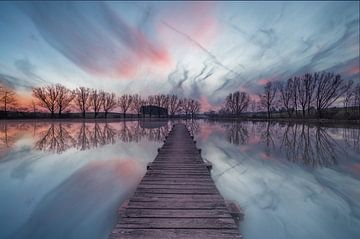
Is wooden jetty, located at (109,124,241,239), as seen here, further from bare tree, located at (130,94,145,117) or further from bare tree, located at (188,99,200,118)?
bare tree, located at (188,99,200,118)

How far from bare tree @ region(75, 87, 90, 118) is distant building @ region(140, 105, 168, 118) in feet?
69.3

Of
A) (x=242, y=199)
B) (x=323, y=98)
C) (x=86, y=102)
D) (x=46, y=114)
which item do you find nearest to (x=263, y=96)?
(x=323, y=98)

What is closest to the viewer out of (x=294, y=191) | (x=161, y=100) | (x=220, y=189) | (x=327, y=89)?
(x=294, y=191)

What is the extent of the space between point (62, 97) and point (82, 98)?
5727 millimetres

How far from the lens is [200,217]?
3.49m

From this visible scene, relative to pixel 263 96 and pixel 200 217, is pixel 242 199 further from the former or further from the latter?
pixel 263 96

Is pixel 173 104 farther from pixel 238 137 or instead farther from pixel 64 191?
pixel 64 191

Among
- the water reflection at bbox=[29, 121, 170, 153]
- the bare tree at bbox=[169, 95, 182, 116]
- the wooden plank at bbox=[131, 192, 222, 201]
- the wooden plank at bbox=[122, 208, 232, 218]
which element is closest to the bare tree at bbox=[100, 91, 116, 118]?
the bare tree at bbox=[169, 95, 182, 116]

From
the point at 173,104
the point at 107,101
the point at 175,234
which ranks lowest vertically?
the point at 175,234

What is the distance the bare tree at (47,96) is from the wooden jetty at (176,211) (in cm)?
6656

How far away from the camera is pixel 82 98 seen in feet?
213

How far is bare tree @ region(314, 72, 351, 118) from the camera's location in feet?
156

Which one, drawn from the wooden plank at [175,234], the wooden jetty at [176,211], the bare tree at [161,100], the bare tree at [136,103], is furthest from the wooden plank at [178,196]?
the bare tree at [161,100]

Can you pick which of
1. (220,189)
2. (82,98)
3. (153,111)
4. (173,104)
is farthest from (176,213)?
(173,104)
